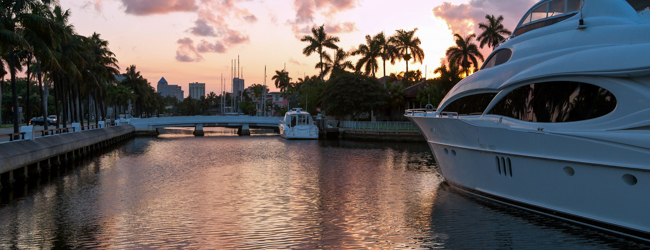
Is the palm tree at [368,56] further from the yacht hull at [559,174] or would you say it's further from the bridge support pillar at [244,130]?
the yacht hull at [559,174]

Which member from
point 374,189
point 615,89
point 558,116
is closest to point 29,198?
point 374,189

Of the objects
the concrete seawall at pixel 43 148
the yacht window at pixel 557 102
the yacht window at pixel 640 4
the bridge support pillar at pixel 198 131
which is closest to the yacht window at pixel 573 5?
the yacht window at pixel 640 4

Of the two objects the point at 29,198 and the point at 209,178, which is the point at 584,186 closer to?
the point at 209,178

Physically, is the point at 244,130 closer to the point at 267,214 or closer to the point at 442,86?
the point at 442,86

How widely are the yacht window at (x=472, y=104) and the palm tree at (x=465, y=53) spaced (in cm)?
4118

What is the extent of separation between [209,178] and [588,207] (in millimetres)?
16769

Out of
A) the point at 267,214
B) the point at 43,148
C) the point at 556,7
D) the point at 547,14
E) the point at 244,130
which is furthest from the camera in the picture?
the point at 244,130

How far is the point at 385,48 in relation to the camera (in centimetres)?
6769

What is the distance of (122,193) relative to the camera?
18.8 meters

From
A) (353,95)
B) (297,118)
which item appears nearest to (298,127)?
(297,118)

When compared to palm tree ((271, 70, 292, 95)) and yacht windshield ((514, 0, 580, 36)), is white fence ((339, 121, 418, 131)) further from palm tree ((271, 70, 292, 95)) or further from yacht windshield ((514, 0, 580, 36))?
palm tree ((271, 70, 292, 95))

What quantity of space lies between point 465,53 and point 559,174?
4819 centimetres

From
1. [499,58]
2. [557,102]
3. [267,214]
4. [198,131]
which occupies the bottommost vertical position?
[267,214]

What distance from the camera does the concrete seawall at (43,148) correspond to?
64.5 feet
